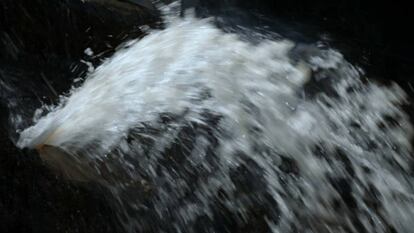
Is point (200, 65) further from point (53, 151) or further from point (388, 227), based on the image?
point (388, 227)

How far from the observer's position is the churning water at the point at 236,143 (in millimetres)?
2609

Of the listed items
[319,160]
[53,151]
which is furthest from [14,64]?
[319,160]

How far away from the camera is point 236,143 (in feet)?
9.41

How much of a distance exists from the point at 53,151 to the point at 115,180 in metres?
0.36

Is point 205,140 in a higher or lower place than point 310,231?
higher

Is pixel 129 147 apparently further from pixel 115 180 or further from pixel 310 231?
pixel 310 231

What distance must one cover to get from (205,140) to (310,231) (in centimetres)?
69

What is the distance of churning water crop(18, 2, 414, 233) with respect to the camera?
2.61m

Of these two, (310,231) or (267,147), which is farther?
(267,147)

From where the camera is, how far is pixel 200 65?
353 centimetres

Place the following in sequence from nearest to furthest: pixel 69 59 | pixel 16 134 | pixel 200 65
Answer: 1. pixel 16 134
2. pixel 200 65
3. pixel 69 59

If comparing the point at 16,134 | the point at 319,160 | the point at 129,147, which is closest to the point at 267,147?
the point at 319,160

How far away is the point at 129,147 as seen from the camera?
285 centimetres

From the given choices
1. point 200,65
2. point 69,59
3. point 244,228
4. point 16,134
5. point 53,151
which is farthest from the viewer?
point 69,59
